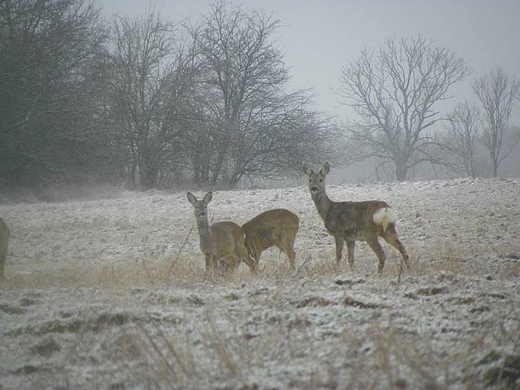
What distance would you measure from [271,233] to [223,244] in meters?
1.01

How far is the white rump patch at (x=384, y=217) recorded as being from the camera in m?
8.24

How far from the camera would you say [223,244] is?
8.80 meters

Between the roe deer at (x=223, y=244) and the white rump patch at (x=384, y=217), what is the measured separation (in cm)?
185

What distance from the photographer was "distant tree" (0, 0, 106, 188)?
68.9 feet

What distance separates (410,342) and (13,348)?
2.57 meters

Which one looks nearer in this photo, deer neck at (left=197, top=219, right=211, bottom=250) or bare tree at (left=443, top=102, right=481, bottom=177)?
deer neck at (left=197, top=219, right=211, bottom=250)

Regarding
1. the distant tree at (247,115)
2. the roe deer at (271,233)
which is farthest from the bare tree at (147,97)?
the roe deer at (271,233)

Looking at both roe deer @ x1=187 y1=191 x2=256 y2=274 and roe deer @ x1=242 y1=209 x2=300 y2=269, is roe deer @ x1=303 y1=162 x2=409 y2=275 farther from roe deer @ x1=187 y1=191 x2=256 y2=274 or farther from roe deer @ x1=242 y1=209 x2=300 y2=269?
roe deer @ x1=187 y1=191 x2=256 y2=274

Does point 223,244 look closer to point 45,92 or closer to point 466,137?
point 45,92

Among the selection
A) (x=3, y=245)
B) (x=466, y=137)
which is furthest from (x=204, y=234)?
(x=466, y=137)

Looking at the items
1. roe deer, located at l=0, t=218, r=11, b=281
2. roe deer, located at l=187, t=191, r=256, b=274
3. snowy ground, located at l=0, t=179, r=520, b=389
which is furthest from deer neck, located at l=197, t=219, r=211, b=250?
roe deer, located at l=0, t=218, r=11, b=281

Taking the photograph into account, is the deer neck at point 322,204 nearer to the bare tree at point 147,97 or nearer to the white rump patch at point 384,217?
the white rump patch at point 384,217

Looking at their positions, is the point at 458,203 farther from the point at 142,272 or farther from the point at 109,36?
the point at 109,36

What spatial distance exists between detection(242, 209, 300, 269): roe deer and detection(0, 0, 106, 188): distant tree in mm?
13804
